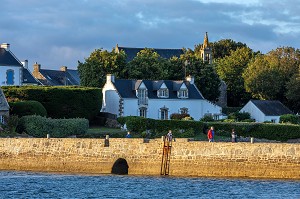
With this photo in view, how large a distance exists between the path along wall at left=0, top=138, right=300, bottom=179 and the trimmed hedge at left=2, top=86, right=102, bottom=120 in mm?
23048

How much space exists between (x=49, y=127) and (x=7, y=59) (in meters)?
26.3

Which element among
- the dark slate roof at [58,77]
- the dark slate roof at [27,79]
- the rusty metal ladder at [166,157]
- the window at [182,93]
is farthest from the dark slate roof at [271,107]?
the rusty metal ladder at [166,157]

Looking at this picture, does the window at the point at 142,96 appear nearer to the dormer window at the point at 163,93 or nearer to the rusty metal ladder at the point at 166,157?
the dormer window at the point at 163,93

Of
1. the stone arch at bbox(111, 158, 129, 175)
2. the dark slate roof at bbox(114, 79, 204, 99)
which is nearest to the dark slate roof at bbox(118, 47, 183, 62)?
the dark slate roof at bbox(114, 79, 204, 99)

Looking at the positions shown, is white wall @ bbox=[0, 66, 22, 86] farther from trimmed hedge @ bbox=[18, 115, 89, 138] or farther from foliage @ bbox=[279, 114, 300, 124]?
foliage @ bbox=[279, 114, 300, 124]

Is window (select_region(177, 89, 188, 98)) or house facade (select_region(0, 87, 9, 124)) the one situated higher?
window (select_region(177, 89, 188, 98))

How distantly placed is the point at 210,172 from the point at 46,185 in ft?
27.9

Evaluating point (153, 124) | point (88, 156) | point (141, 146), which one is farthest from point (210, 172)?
point (153, 124)

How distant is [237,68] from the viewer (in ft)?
361

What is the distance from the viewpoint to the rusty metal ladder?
144 ft

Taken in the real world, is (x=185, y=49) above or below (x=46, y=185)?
above

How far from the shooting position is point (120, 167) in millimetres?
46156

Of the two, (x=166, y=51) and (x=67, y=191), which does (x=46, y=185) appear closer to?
(x=67, y=191)

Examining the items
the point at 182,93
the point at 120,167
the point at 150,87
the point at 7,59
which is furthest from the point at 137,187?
the point at 7,59
